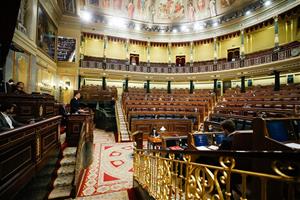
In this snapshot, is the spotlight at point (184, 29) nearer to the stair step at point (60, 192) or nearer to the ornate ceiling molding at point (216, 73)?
the ornate ceiling molding at point (216, 73)

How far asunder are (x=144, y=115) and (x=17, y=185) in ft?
26.0

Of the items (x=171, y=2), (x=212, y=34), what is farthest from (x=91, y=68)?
(x=212, y=34)

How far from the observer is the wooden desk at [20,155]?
6.20ft

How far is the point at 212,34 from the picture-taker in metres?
16.7

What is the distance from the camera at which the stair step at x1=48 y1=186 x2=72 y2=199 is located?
131 inches

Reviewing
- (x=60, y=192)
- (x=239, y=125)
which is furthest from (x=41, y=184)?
(x=239, y=125)

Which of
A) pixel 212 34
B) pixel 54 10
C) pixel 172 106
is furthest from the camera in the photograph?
pixel 212 34

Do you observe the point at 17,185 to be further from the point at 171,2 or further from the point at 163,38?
the point at 171,2

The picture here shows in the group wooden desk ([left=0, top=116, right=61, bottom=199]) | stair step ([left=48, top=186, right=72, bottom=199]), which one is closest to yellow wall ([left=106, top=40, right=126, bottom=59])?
wooden desk ([left=0, top=116, right=61, bottom=199])

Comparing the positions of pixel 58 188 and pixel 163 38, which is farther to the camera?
pixel 163 38

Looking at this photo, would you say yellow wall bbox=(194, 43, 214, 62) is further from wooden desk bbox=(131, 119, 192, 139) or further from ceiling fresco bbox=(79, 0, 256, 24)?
wooden desk bbox=(131, 119, 192, 139)

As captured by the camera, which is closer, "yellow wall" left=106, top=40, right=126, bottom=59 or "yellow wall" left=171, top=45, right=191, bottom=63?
"yellow wall" left=106, top=40, right=126, bottom=59

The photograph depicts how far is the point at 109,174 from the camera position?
15.7 feet

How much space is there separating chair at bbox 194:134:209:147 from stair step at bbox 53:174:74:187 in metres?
3.10
